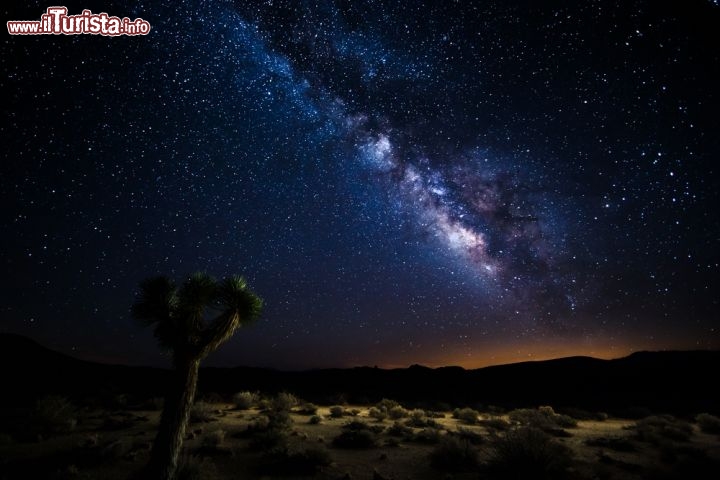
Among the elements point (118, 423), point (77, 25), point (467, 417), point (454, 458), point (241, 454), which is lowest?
point (467, 417)

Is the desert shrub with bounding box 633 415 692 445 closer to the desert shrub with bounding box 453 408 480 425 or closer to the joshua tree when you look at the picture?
the desert shrub with bounding box 453 408 480 425

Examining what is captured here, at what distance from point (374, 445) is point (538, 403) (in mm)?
24341

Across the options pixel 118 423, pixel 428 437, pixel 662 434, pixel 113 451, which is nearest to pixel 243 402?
pixel 118 423

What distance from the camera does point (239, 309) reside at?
30.4ft

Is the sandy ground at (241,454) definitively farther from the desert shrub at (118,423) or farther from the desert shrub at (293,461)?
the desert shrub at (293,461)

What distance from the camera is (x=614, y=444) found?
999 centimetres

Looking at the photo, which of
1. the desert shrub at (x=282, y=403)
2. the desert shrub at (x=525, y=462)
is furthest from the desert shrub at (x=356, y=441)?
the desert shrub at (x=282, y=403)

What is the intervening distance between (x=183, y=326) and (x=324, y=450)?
4704mm

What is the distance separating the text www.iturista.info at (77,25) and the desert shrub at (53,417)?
466 inches

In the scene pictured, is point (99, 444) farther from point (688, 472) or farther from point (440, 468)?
point (688, 472)

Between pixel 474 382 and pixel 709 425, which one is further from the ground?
pixel 709 425

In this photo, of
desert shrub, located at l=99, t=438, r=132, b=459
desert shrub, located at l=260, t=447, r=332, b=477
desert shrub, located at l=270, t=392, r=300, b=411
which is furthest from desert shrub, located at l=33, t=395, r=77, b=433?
desert shrub, located at l=270, t=392, r=300, b=411

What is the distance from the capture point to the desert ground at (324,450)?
7027 mm

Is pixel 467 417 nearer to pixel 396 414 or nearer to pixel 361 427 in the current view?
pixel 396 414
